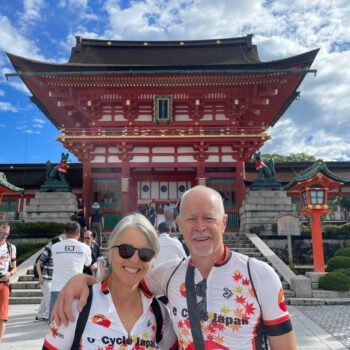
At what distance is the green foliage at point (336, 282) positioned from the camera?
349 inches

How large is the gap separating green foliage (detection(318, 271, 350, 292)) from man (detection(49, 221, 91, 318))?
22.8 feet

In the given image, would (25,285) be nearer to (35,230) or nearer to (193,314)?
(35,230)

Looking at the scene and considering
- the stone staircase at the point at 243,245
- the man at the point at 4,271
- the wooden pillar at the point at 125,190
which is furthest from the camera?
the wooden pillar at the point at 125,190

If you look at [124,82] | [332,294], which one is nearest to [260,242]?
[332,294]

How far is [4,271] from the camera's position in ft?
16.0

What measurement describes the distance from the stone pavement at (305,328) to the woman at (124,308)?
→ 3.96m

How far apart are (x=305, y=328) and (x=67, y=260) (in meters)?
4.43

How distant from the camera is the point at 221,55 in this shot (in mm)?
22141

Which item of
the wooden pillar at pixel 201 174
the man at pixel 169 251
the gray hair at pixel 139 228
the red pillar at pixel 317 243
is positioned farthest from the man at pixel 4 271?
the wooden pillar at pixel 201 174

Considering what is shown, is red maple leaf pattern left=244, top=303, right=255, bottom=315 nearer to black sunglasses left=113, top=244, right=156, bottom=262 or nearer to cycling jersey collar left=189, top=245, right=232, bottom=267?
cycling jersey collar left=189, top=245, right=232, bottom=267

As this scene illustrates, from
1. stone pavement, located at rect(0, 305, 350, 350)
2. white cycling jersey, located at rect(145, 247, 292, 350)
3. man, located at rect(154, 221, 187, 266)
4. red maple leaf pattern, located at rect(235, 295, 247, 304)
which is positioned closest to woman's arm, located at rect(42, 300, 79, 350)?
white cycling jersey, located at rect(145, 247, 292, 350)

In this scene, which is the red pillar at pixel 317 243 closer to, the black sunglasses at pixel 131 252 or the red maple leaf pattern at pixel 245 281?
the red maple leaf pattern at pixel 245 281

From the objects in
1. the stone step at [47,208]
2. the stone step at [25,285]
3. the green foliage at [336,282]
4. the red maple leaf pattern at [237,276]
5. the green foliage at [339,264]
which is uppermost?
the stone step at [47,208]

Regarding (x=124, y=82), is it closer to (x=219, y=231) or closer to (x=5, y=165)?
(x=5, y=165)
